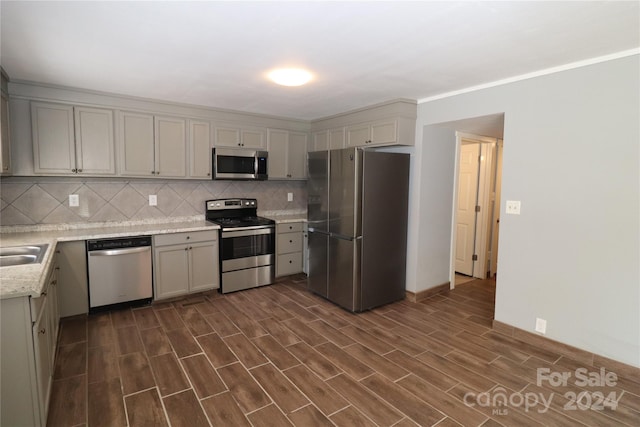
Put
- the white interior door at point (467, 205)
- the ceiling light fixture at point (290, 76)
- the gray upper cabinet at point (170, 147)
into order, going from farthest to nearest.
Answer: the white interior door at point (467, 205), the gray upper cabinet at point (170, 147), the ceiling light fixture at point (290, 76)

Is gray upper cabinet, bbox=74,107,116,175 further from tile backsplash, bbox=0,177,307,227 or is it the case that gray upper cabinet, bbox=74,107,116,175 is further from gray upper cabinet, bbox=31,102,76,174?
tile backsplash, bbox=0,177,307,227

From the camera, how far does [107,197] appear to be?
3.82m

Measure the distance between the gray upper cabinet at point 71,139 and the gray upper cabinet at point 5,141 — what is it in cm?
22

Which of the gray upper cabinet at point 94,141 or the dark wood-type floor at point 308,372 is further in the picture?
the gray upper cabinet at point 94,141

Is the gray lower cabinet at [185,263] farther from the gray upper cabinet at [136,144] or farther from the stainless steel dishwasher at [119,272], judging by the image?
the gray upper cabinet at [136,144]

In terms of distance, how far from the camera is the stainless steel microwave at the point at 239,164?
4211 mm

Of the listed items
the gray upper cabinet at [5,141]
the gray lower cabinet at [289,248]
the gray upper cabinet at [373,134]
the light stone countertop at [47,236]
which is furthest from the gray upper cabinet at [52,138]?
the gray upper cabinet at [373,134]

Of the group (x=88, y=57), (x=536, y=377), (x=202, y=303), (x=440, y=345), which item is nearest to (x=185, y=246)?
(x=202, y=303)

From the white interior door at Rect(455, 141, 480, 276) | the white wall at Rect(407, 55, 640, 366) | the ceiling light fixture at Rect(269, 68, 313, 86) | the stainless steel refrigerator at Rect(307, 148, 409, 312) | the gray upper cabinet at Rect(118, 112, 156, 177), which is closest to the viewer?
the white wall at Rect(407, 55, 640, 366)

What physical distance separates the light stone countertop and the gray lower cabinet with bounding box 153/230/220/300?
0.11 m

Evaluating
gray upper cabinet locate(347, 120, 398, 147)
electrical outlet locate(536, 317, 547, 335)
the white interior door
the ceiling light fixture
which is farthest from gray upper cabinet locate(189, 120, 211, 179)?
electrical outlet locate(536, 317, 547, 335)

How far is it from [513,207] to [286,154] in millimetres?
3029

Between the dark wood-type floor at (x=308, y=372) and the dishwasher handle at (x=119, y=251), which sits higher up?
the dishwasher handle at (x=119, y=251)

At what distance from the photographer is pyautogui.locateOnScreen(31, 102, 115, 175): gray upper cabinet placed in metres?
3.23
